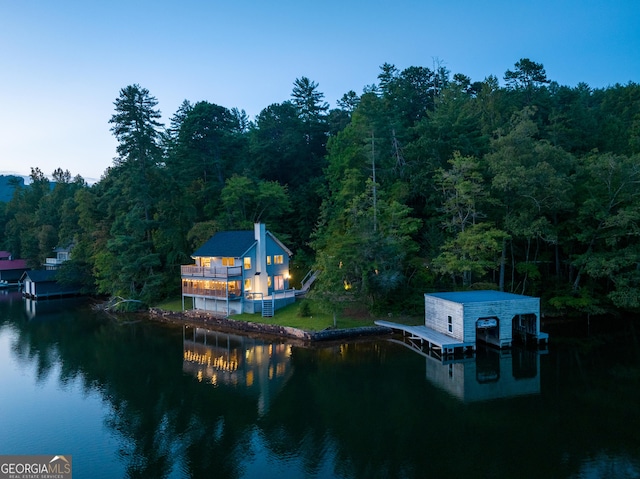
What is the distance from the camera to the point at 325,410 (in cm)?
1762

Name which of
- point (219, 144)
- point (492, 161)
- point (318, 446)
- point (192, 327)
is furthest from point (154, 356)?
point (219, 144)

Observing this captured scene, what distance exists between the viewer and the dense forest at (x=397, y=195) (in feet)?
104

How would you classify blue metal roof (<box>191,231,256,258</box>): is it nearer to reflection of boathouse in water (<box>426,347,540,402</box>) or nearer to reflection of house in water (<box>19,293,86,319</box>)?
reflection of house in water (<box>19,293,86,319</box>)

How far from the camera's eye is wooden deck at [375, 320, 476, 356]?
81.8 ft

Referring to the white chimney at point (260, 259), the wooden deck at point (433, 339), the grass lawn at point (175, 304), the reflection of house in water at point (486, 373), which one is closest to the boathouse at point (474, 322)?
the wooden deck at point (433, 339)

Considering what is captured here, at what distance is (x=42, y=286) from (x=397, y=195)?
44283mm

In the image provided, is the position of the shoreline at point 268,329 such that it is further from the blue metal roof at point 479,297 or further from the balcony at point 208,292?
the blue metal roof at point 479,297

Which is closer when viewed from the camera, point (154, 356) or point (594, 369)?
point (594, 369)

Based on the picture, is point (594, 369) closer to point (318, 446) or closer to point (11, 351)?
point (318, 446)

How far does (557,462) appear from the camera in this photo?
518 inches

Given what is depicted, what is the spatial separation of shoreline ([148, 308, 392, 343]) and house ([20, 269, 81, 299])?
23736 millimetres

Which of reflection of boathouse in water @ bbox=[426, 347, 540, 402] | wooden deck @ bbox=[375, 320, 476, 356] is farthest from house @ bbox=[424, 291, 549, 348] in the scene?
reflection of boathouse in water @ bbox=[426, 347, 540, 402]

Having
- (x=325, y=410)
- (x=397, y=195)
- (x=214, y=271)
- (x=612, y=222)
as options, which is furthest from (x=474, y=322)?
(x=214, y=271)

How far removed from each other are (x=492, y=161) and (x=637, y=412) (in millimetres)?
20906
